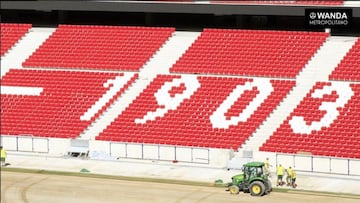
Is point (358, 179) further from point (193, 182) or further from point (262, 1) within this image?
point (262, 1)

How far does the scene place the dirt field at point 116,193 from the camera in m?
53.5

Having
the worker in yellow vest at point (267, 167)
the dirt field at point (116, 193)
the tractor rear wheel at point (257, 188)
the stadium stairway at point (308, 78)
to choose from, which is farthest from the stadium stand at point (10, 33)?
the tractor rear wheel at point (257, 188)

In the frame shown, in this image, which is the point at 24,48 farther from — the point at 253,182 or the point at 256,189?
the point at 256,189

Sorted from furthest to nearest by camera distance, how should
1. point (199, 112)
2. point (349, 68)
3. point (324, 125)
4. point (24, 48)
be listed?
point (24, 48), point (199, 112), point (349, 68), point (324, 125)

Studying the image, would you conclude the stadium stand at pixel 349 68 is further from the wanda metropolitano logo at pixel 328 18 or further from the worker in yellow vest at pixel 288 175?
the worker in yellow vest at pixel 288 175

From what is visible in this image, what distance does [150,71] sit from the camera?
70.6 meters

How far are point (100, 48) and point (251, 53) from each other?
11.2 meters

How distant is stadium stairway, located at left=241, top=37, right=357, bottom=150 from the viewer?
62.7 meters

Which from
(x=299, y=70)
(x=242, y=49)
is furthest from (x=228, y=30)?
(x=299, y=70)

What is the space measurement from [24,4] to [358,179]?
101 ft

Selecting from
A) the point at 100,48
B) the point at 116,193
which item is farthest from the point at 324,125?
the point at 100,48

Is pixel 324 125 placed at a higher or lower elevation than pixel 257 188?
higher

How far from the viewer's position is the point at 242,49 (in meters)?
69.4

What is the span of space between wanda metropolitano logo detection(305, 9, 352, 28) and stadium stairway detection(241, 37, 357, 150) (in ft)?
3.41
